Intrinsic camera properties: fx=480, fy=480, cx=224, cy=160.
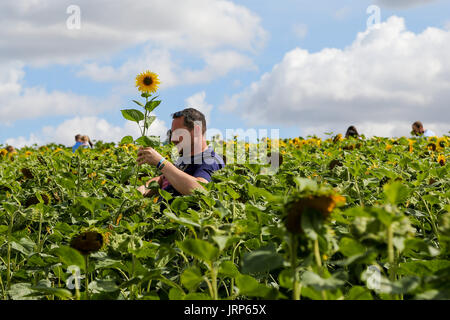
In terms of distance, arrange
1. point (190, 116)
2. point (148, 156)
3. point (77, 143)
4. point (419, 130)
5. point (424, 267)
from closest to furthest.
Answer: point (424, 267)
point (148, 156)
point (190, 116)
point (419, 130)
point (77, 143)

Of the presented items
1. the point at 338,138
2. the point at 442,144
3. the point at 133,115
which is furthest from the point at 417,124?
the point at 133,115

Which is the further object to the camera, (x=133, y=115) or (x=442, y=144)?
(x=442, y=144)

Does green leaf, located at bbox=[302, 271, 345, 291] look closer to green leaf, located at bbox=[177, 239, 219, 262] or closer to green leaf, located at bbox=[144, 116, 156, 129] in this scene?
green leaf, located at bbox=[177, 239, 219, 262]

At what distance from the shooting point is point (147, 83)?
140 inches

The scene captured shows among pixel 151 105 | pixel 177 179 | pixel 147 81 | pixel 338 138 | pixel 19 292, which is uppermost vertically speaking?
pixel 338 138

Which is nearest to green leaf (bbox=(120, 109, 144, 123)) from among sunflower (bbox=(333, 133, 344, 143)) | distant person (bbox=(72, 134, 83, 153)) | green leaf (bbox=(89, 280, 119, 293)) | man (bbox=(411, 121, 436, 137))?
green leaf (bbox=(89, 280, 119, 293))

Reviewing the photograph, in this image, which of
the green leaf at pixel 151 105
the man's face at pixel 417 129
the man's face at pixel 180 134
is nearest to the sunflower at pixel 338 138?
the man's face at pixel 417 129

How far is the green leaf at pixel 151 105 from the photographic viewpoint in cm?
294

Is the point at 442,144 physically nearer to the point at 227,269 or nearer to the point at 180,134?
the point at 180,134

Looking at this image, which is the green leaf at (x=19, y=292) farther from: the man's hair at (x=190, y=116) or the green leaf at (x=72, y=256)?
the man's hair at (x=190, y=116)

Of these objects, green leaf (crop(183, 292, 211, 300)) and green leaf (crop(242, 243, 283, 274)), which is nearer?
Answer: green leaf (crop(242, 243, 283, 274))

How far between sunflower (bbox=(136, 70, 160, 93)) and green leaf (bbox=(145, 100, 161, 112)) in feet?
2.03

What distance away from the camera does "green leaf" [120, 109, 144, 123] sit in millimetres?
2859

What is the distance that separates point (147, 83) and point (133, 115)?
0.74 metres
